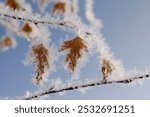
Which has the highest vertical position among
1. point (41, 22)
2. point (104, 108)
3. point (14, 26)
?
point (14, 26)

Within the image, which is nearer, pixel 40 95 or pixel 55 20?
pixel 40 95

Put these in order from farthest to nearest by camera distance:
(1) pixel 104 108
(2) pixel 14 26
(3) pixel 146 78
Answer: (1) pixel 104 108, (2) pixel 14 26, (3) pixel 146 78

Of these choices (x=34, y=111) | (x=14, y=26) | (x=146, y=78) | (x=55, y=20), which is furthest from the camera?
(x=34, y=111)

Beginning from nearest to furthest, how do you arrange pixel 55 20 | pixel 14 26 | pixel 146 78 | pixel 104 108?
1. pixel 146 78
2. pixel 55 20
3. pixel 14 26
4. pixel 104 108

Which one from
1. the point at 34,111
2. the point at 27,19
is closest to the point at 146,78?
the point at 27,19

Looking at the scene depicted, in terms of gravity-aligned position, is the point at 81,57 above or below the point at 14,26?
below

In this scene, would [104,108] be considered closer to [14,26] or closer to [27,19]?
[14,26]

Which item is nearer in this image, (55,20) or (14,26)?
(55,20)

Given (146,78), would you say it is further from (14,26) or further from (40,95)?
(14,26)

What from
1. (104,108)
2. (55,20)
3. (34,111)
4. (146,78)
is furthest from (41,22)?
(104,108)
